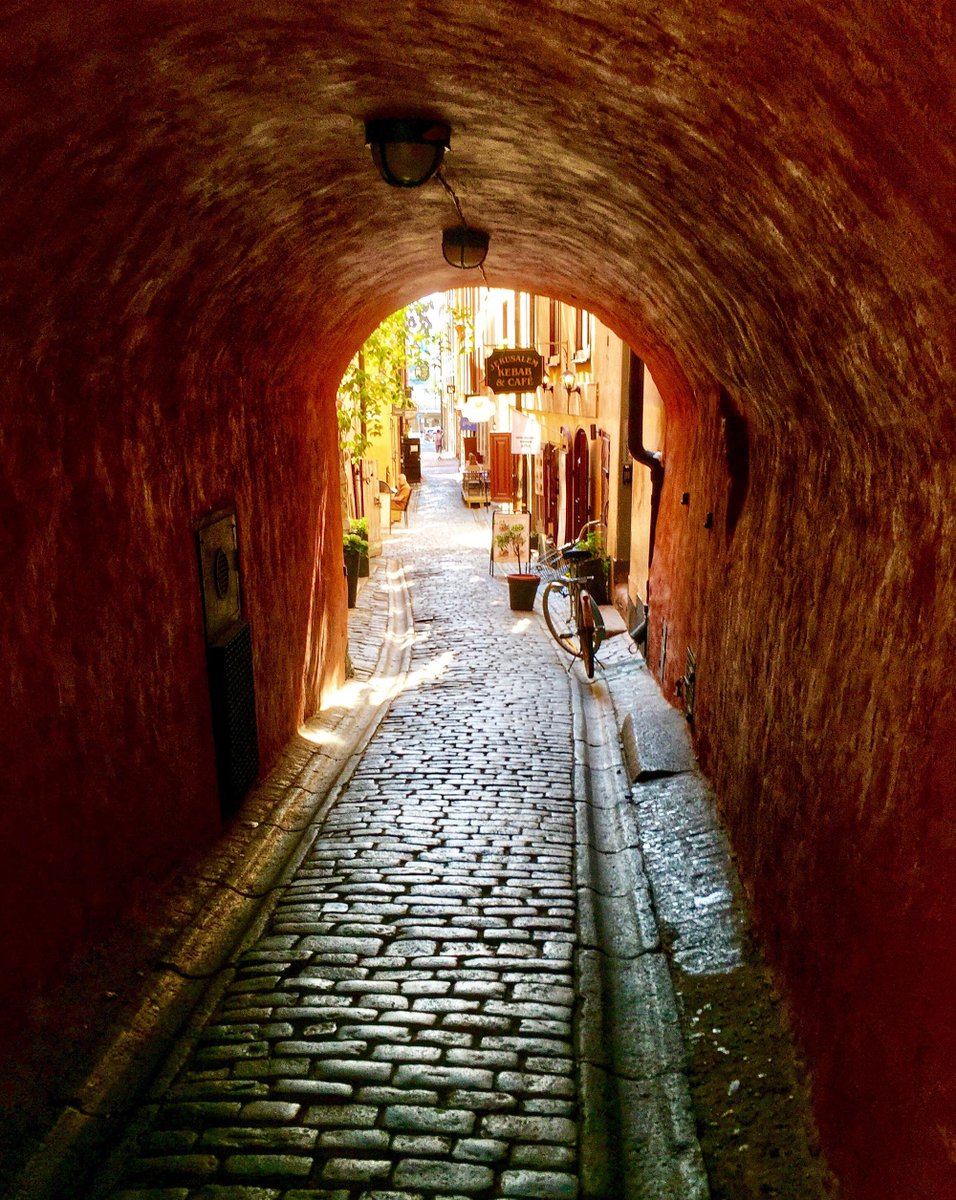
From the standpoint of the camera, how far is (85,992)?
4652 millimetres

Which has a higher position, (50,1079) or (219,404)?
(219,404)

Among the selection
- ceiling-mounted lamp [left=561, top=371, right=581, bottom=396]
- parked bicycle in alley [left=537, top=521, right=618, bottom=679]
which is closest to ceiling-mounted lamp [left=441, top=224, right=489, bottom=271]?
parked bicycle in alley [left=537, top=521, right=618, bottom=679]

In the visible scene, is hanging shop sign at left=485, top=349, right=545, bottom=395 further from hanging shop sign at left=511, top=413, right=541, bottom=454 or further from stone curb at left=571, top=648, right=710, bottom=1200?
stone curb at left=571, top=648, right=710, bottom=1200

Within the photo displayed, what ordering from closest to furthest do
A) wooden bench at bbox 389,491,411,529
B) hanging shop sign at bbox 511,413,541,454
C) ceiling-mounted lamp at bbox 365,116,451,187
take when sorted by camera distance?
ceiling-mounted lamp at bbox 365,116,451,187 → hanging shop sign at bbox 511,413,541,454 → wooden bench at bbox 389,491,411,529

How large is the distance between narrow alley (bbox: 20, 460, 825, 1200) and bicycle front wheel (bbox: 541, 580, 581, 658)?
3957mm

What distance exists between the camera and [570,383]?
727 inches

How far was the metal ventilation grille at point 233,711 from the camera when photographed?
6.80 meters

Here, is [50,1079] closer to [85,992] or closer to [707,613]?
[85,992]

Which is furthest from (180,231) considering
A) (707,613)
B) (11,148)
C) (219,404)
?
(707,613)

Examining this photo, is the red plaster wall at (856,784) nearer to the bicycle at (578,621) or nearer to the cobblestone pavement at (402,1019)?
the cobblestone pavement at (402,1019)

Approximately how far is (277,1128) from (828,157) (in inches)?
162

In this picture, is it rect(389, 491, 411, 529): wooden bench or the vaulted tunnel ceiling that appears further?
rect(389, 491, 411, 529): wooden bench

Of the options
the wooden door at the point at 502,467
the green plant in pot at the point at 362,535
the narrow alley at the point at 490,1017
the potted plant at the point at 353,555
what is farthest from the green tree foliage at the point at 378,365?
the wooden door at the point at 502,467

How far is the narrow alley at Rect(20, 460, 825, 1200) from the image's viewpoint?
383 centimetres
